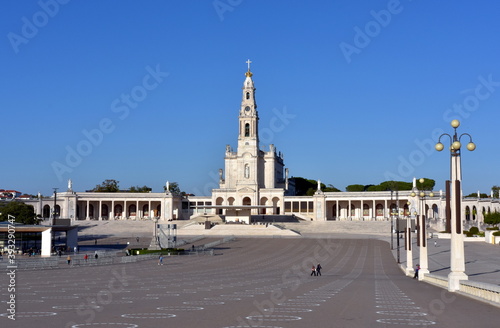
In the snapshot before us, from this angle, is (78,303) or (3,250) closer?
(78,303)

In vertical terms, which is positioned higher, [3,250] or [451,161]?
[451,161]

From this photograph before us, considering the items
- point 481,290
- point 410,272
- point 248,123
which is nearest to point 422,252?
point 410,272

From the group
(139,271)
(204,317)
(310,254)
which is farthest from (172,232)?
(204,317)

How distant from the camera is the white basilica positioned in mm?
128000

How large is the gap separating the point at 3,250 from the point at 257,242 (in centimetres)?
3308

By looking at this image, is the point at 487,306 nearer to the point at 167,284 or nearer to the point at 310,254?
the point at 167,284

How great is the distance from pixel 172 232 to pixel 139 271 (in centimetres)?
4746

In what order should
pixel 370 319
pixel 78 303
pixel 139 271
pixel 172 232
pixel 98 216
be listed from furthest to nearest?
1. pixel 98 216
2. pixel 172 232
3. pixel 139 271
4. pixel 78 303
5. pixel 370 319

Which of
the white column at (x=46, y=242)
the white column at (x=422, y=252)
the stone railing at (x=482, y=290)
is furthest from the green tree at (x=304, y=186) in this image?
the stone railing at (x=482, y=290)

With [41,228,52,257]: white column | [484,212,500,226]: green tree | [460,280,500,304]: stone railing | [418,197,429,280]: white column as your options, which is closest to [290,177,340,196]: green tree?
[484,212,500,226]: green tree

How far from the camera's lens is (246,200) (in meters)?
133

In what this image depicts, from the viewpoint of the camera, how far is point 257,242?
80.9 m

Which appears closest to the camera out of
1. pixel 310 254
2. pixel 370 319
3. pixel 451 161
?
pixel 370 319

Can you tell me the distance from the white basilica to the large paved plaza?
82167mm
